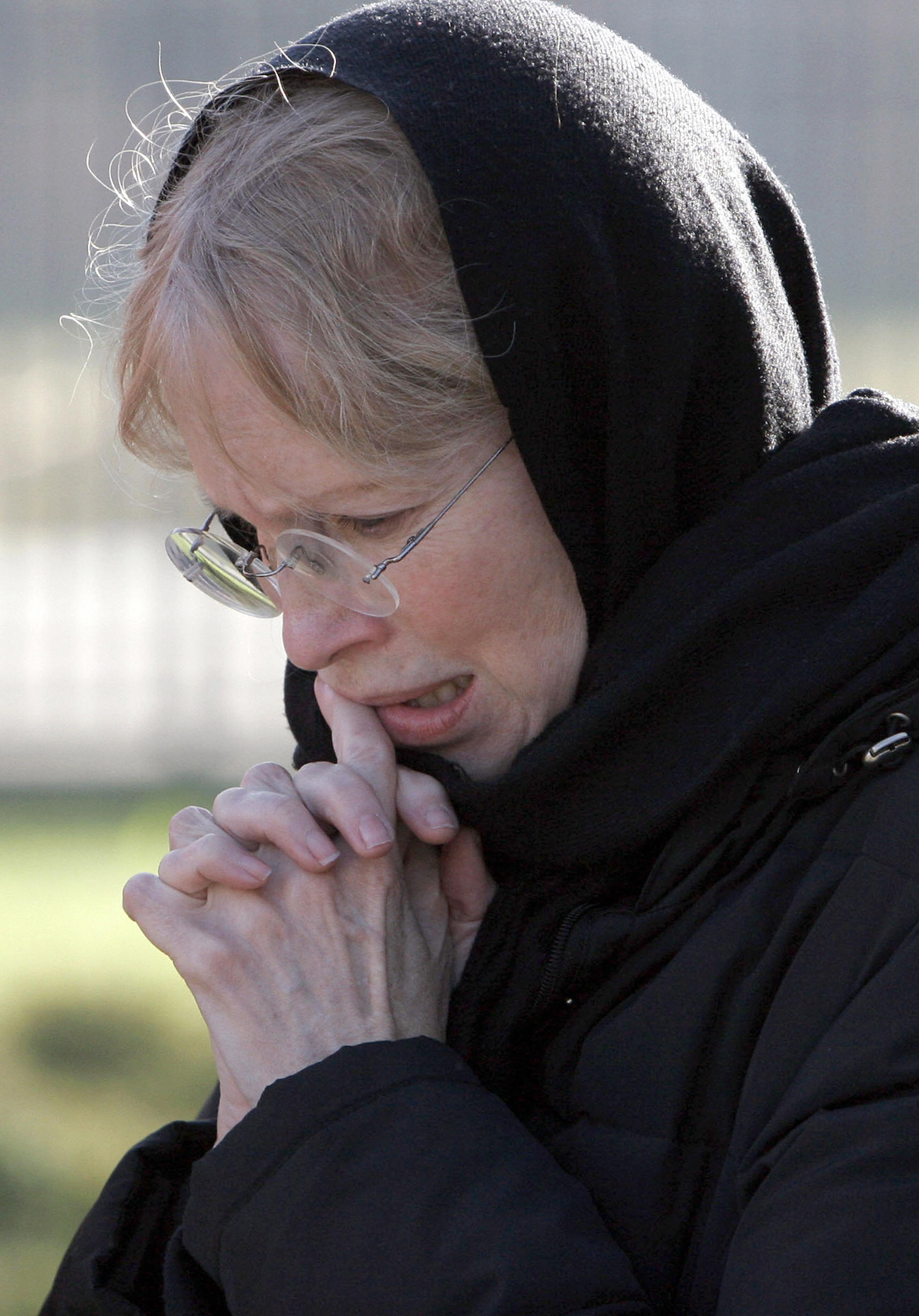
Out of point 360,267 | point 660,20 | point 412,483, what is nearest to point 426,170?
point 360,267

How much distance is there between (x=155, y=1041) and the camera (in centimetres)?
556

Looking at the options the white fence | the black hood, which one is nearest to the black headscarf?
the black hood

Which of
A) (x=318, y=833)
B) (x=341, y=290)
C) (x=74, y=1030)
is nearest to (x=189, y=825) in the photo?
(x=318, y=833)

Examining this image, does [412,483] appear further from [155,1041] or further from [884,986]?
[155,1041]

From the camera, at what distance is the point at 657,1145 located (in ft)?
4.98

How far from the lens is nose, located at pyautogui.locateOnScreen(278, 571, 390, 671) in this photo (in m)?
1.92

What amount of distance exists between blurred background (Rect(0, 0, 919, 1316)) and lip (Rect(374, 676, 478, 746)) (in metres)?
6.21

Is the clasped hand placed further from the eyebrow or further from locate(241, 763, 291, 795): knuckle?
the eyebrow

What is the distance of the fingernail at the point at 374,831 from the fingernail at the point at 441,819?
59 millimetres

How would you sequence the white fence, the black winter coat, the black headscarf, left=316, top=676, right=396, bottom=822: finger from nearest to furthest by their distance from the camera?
the black winter coat
the black headscarf
left=316, top=676, right=396, bottom=822: finger
the white fence

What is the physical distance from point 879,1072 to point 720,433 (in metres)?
0.90

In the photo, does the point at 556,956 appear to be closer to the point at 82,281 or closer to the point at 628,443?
the point at 628,443

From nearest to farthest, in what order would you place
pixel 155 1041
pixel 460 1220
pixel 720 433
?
pixel 460 1220 < pixel 720 433 < pixel 155 1041

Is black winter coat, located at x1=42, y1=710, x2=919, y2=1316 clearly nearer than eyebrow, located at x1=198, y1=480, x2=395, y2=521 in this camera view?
Yes
